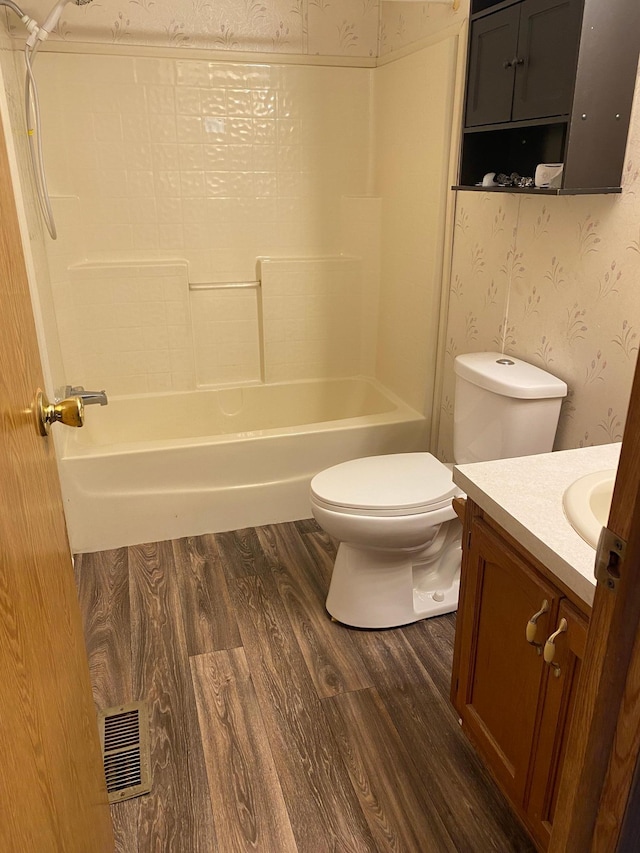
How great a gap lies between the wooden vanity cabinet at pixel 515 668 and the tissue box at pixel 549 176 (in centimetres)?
86

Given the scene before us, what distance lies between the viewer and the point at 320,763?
1.67 m

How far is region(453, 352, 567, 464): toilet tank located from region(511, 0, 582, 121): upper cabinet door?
27.4 inches

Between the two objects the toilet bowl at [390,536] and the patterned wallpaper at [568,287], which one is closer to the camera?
the patterned wallpaper at [568,287]

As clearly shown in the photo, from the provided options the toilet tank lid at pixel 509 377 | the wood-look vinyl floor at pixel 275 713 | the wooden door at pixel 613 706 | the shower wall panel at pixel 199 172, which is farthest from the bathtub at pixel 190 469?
the wooden door at pixel 613 706

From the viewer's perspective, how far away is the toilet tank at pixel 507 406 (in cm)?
190

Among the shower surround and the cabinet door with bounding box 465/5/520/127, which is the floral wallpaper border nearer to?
the shower surround

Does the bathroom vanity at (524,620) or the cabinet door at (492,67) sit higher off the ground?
the cabinet door at (492,67)

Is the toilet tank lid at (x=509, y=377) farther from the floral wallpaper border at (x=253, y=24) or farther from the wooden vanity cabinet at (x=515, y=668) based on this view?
the floral wallpaper border at (x=253, y=24)

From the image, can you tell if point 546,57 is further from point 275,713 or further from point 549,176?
point 275,713

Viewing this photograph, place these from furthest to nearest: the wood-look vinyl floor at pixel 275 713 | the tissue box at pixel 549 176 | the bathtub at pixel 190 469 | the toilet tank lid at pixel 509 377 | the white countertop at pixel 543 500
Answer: the bathtub at pixel 190 469
the toilet tank lid at pixel 509 377
the tissue box at pixel 549 176
the wood-look vinyl floor at pixel 275 713
the white countertop at pixel 543 500

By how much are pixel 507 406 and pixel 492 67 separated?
0.95 m

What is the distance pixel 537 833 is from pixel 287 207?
8.74 feet

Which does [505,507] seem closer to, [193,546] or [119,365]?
[193,546]

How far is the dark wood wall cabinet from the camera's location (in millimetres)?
1537
